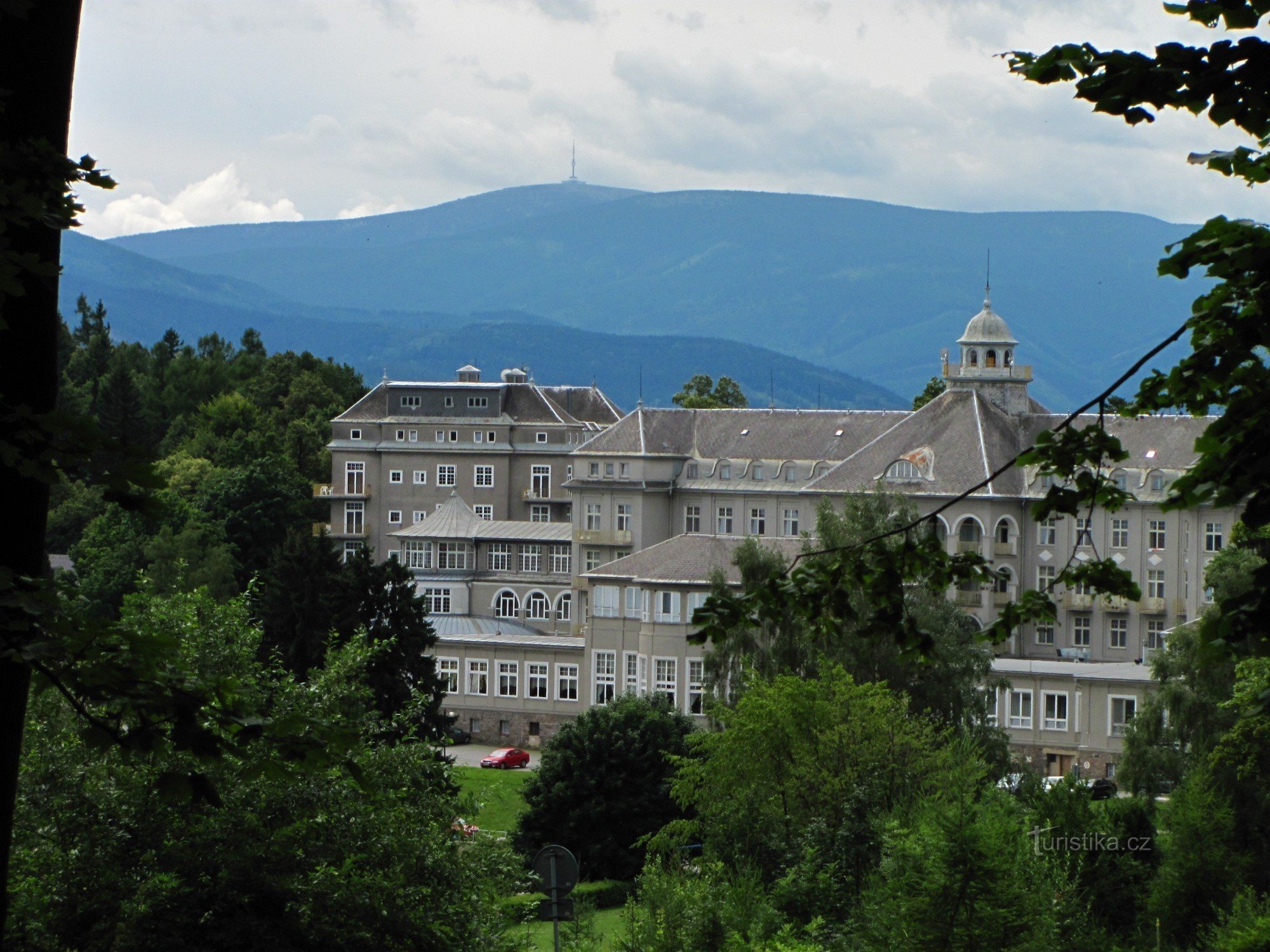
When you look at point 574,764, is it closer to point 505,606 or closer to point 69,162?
point 505,606

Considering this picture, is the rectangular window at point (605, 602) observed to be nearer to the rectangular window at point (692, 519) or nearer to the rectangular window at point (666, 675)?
the rectangular window at point (666, 675)

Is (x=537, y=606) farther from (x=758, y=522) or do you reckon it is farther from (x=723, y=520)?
(x=758, y=522)

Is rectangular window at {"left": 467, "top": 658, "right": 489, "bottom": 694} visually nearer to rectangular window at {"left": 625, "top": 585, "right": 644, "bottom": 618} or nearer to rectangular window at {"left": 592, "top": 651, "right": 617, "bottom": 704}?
rectangular window at {"left": 592, "top": 651, "right": 617, "bottom": 704}

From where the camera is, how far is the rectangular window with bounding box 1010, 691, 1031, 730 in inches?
2923

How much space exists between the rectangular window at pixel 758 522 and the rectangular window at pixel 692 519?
9.43 ft

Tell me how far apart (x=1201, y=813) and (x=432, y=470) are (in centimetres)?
7515

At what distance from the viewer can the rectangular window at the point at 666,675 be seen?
76625mm

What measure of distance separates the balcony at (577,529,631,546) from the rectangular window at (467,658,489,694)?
43.2 feet

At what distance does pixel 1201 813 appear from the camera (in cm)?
3800

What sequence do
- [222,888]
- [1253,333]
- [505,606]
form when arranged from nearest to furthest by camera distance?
[1253,333] < [222,888] < [505,606]

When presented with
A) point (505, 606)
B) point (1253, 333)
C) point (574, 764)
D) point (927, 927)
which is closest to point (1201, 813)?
point (927, 927)

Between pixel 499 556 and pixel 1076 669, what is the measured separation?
3558cm

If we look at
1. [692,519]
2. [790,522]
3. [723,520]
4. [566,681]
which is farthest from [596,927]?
[692,519]

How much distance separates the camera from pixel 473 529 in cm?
10138
